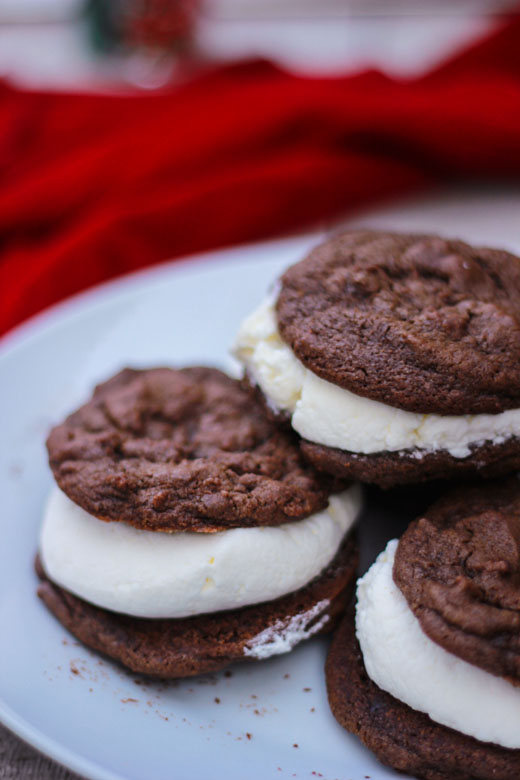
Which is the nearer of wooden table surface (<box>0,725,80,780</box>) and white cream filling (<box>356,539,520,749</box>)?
white cream filling (<box>356,539,520,749</box>)

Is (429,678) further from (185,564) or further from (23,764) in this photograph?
(23,764)

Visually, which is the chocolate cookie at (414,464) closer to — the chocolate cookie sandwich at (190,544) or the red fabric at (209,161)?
the chocolate cookie sandwich at (190,544)

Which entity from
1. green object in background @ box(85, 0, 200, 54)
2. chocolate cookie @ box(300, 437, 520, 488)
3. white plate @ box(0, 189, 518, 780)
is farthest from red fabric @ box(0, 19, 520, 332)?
chocolate cookie @ box(300, 437, 520, 488)

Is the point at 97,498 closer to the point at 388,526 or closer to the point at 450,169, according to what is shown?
the point at 388,526

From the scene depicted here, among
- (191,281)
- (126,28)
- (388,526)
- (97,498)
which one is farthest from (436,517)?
(126,28)

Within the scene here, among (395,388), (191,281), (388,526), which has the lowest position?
(388,526)

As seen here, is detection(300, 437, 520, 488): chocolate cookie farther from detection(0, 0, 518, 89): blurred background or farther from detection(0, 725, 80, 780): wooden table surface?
detection(0, 0, 518, 89): blurred background

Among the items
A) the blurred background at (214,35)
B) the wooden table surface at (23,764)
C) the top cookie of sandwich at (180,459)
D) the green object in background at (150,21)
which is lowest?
the wooden table surface at (23,764)

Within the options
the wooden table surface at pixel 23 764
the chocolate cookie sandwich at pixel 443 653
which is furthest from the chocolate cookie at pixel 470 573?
the wooden table surface at pixel 23 764
